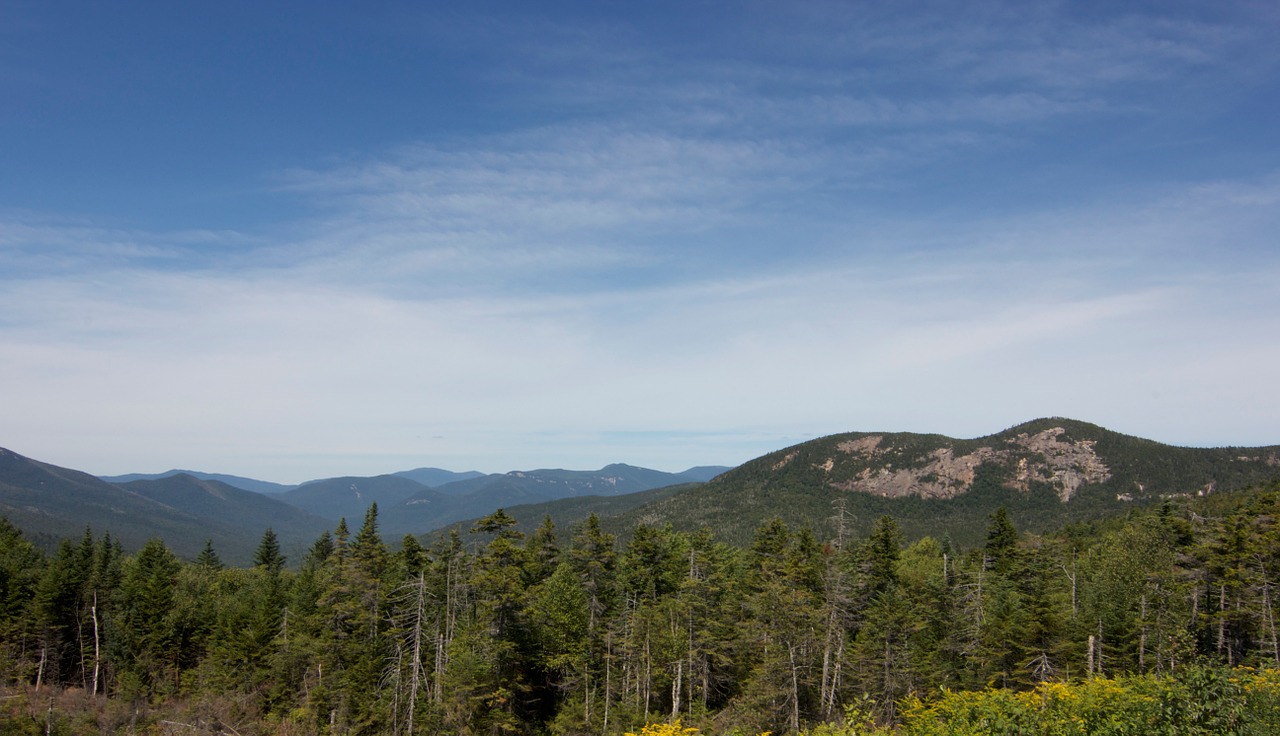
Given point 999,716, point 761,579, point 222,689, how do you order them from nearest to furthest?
point 999,716, point 761,579, point 222,689

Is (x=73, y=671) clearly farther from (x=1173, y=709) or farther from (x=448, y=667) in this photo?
(x=1173, y=709)

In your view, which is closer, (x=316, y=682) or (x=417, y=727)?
(x=417, y=727)

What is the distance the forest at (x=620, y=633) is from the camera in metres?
36.3

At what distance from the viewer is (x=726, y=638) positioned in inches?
1690

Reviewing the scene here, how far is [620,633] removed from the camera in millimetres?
43094

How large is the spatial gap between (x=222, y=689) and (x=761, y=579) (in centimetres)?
4775

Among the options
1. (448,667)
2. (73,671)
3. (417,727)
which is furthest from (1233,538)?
(73,671)

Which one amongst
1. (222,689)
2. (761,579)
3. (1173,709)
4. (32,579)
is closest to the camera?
(1173,709)

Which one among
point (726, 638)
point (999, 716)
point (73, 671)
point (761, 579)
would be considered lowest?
point (73, 671)

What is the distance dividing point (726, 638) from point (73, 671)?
6738cm

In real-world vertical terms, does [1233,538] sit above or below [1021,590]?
above

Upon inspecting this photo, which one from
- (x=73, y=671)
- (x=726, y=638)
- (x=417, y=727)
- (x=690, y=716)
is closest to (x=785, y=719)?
(x=690, y=716)

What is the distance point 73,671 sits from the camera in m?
63.5

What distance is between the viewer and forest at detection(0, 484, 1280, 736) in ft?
119
